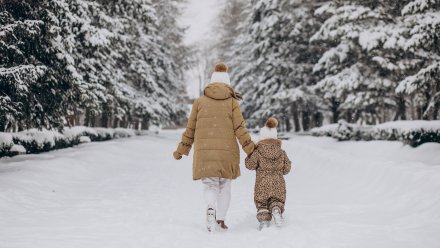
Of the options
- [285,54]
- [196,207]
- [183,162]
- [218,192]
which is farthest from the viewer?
[285,54]

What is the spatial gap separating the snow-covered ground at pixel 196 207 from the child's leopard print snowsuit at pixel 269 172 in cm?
35

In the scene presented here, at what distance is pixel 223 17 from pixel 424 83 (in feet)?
110

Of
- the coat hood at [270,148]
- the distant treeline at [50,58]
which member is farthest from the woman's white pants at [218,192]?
the distant treeline at [50,58]

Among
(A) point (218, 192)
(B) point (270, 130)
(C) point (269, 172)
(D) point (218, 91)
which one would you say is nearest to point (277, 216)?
(C) point (269, 172)

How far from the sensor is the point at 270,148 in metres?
5.84

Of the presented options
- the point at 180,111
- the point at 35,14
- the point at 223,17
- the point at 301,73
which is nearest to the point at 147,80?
the point at 180,111

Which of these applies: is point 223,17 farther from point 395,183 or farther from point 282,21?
point 395,183

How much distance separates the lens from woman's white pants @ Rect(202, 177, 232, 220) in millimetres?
5594

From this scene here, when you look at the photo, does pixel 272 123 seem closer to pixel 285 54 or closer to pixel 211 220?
pixel 211 220

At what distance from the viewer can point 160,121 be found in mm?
30422

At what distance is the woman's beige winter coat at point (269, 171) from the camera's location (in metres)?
5.75

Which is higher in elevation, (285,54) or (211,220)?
(285,54)

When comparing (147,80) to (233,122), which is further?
(147,80)

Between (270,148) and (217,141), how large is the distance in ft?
2.44
